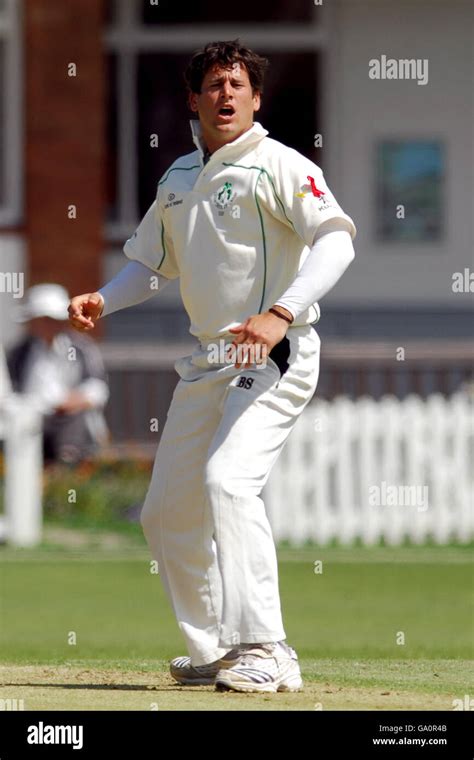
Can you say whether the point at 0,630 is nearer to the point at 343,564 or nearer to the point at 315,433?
the point at 343,564

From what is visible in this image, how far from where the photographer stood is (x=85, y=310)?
6.64 m

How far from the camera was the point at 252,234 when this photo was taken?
630 centimetres

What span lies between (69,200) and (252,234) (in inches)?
469

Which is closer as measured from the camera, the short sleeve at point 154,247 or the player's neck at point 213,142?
the player's neck at point 213,142

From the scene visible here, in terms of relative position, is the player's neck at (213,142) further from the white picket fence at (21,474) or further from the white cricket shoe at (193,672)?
the white picket fence at (21,474)

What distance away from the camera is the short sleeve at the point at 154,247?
671cm

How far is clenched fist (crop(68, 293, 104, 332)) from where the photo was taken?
658 centimetres

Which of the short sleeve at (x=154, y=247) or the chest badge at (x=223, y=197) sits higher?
the chest badge at (x=223, y=197)

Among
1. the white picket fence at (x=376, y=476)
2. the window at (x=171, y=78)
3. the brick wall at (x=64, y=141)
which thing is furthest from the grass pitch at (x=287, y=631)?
the window at (x=171, y=78)

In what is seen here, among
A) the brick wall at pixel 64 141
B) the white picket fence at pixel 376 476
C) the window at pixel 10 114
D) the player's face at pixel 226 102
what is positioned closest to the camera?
the player's face at pixel 226 102

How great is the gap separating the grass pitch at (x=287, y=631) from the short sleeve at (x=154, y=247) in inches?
61.3

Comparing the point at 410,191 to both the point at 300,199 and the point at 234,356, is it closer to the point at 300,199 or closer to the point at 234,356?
the point at 300,199

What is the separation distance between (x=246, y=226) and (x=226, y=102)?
46cm

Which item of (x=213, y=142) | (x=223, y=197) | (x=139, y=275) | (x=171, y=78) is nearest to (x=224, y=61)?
(x=213, y=142)
